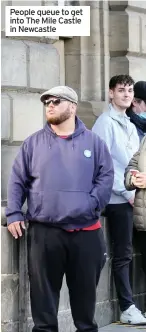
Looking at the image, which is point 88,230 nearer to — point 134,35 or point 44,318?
point 44,318

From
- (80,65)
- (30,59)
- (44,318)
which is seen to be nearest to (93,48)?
(80,65)

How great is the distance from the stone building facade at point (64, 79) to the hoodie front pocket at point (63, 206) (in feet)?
2.09

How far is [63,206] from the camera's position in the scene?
8461 mm

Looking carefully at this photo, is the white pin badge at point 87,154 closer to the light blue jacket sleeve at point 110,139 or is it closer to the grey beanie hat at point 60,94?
the grey beanie hat at point 60,94

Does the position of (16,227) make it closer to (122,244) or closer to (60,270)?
(60,270)

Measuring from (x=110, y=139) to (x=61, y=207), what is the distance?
1.87 m

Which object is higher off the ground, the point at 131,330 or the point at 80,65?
the point at 80,65

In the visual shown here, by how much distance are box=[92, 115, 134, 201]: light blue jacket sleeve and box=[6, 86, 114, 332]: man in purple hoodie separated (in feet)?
4.42

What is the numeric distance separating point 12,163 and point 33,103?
0.54 m

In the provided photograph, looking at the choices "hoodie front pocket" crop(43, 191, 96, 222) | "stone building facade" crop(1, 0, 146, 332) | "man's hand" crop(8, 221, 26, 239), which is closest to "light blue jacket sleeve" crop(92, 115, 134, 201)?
"stone building facade" crop(1, 0, 146, 332)

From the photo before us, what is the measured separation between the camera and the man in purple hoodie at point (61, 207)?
27.9 ft

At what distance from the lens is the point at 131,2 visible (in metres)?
11.5

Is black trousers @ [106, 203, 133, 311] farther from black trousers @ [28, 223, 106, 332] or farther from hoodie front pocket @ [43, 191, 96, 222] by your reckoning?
hoodie front pocket @ [43, 191, 96, 222]

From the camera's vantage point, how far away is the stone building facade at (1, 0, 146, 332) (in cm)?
910
